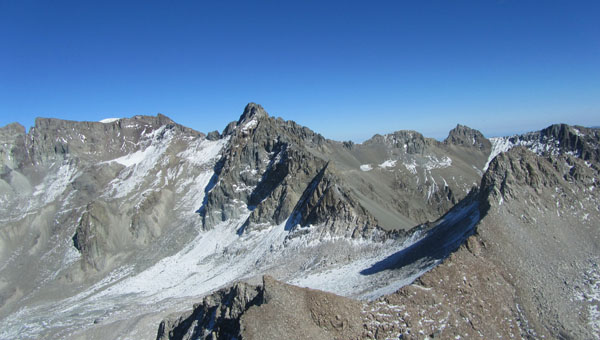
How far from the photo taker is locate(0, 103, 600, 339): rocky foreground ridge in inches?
1094

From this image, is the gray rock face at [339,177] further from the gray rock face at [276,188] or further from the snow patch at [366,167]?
the snow patch at [366,167]

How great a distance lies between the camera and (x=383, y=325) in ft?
76.7

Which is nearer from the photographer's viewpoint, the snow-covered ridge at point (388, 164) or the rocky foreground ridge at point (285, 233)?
the rocky foreground ridge at point (285, 233)

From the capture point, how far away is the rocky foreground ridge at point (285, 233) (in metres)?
27.8

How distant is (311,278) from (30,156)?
140 m

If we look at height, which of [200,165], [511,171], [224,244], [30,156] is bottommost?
[224,244]

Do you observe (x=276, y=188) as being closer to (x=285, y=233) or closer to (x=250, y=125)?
(x=285, y=233)

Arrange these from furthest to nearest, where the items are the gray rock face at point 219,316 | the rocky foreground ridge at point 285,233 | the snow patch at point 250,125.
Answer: the snow patch at point 250,125 < the rocky foreground ridge at point 285,233 < the gray rock face at point 219,316

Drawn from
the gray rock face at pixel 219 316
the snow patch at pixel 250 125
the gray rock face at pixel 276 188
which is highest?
the snow patch at pixel 250 125

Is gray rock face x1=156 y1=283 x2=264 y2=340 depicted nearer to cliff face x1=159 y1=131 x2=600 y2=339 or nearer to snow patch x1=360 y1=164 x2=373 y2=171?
cliff face x1=159 y1=131 x2=600 y2=339

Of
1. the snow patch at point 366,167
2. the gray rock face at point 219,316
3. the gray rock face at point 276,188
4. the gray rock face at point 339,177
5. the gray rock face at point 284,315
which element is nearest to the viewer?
the gray rock face at point 284,315

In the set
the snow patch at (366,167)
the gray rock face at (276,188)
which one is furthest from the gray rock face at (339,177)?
the snow patch at (366,167)

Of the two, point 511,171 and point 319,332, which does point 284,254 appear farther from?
point 319,332

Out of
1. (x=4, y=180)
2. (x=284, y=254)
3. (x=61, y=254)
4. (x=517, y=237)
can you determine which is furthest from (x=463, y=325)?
(x=4, y=180)
